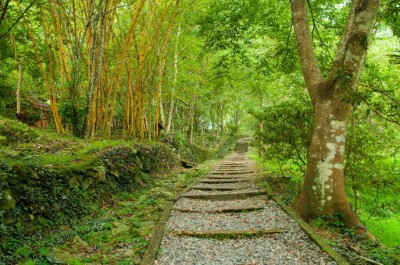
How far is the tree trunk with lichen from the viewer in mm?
3178

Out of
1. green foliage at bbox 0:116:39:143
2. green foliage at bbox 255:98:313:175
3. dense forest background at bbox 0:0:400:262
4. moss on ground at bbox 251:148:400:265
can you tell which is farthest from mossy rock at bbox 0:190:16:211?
green foliage at bbox 255:98:313:175

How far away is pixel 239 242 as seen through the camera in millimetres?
2924

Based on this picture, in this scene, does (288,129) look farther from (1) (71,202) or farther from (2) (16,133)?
(2) (16,133)

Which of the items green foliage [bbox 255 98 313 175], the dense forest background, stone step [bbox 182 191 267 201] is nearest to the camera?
the dense forest background

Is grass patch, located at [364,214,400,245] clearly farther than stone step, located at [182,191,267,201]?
No

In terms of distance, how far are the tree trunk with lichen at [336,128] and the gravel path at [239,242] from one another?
0.45m

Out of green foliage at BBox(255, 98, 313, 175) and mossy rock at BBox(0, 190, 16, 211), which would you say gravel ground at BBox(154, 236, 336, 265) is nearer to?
mossy rock at BBox(0, 190, 16, 211)

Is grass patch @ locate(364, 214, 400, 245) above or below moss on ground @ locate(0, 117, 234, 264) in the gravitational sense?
below

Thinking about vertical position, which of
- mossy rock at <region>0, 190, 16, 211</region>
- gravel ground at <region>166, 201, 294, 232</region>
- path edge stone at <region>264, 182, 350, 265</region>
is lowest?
gravel ground at <region>166, 201, 294, 232</region>

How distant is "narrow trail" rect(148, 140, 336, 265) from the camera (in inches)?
98.7

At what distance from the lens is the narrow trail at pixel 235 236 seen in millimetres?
2506

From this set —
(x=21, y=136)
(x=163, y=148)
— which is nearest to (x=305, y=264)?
(x=21, y=136)

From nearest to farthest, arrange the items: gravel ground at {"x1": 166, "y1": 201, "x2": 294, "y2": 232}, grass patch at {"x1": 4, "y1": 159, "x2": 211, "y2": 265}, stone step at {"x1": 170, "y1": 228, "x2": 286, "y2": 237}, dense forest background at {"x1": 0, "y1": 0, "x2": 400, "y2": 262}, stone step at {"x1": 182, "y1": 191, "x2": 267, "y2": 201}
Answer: grass patch at {"x1": 4, "y1": 159, "x2": 211, "y2": 265}
stone step at {"x1": 170, "y1": 228, "x2": 286, "y2": 237}
gravel ground at {"x1": 166, "y1": 201, "x2": 294, "y2": 232}
dense forest background at {"x1": 0, "y1": 0, "x2": 400, "y2": 262}
stone step at {"x1": 182, "y1": 191, "x2": 267, "y2": 201}

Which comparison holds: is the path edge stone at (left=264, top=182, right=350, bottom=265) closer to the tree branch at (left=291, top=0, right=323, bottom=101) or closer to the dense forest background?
the dense forest background
